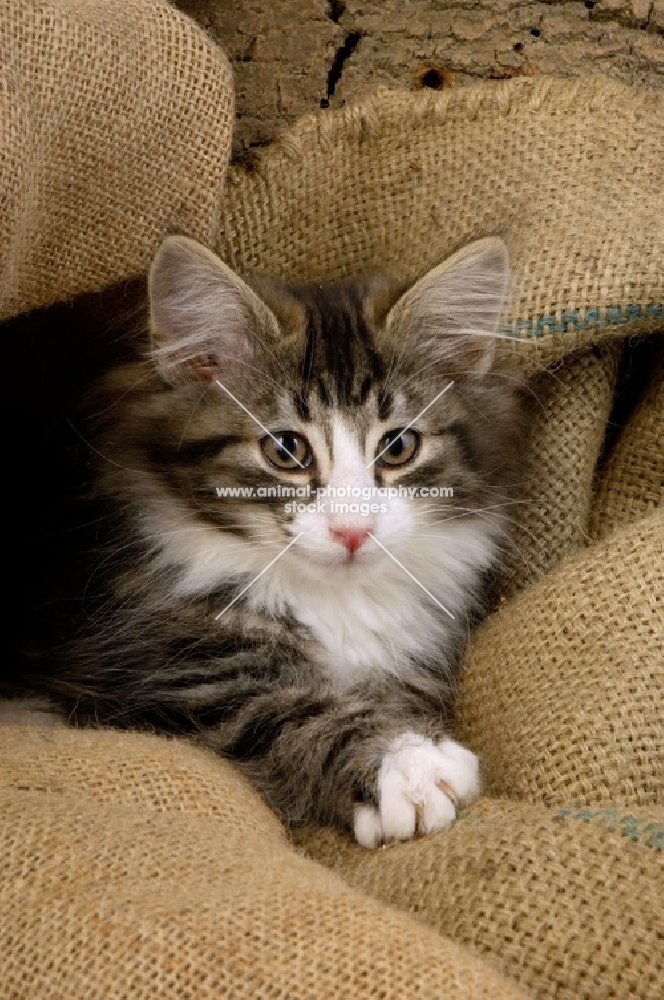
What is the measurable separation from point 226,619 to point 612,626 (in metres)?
0.67

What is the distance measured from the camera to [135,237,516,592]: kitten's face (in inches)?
69.2

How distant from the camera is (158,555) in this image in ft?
6.50

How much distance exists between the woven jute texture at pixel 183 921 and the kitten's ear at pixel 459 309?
93cm

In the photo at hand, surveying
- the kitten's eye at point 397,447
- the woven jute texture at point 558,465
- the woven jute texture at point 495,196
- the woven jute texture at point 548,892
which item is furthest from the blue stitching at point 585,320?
the woven jute texture at point 548,892

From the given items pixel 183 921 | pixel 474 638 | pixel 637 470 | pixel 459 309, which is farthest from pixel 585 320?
pixel 183 921

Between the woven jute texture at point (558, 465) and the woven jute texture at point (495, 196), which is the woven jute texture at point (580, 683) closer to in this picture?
the woven jute texture at point (558, 465)

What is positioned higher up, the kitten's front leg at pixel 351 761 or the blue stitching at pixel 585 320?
the blue stitching at pixel 585 320

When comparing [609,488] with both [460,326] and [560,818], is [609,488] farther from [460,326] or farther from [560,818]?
[560,818]

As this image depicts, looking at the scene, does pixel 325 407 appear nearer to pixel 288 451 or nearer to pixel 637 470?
pixel 288 451

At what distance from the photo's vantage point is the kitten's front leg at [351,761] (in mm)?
1604

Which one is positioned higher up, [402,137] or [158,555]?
[402,137]

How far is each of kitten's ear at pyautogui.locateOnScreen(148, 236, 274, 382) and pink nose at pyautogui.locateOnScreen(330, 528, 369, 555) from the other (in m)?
0.37

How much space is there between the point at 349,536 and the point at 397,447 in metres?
0.24

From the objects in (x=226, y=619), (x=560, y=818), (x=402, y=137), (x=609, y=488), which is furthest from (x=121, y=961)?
(x=402, y=137)
